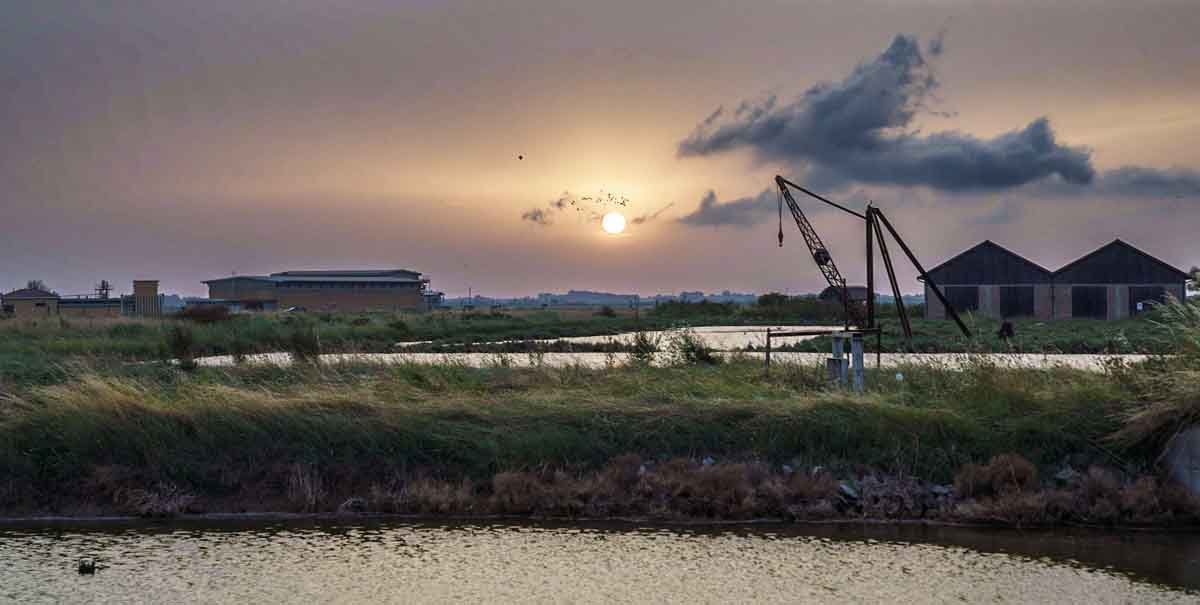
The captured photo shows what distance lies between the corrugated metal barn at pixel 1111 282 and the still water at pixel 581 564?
63.7 metres

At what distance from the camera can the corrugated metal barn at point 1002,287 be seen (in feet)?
232

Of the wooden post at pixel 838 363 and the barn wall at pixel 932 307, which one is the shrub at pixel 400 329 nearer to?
the barn wall at pixel 932 307

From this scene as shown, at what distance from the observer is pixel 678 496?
45.9 feet

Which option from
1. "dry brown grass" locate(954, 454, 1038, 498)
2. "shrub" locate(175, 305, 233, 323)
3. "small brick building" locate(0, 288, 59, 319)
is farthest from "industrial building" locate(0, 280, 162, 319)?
"dry brown grass" locate(954, 454, 1038, 498)

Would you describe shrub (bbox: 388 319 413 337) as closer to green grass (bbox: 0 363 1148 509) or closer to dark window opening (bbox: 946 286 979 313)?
green grass (bbox: 0 363 1148 509)

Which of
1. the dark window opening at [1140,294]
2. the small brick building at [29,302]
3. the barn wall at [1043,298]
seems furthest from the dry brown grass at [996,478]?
the small brick building at [29,302]

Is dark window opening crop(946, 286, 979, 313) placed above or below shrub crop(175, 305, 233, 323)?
above

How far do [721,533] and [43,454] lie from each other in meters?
9.97

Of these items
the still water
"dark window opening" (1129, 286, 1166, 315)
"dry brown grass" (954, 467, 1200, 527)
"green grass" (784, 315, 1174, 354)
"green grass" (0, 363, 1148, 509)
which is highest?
"dark window opening" (1129, 286, 1166, 315)

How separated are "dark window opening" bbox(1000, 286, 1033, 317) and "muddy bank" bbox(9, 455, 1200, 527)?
60639 millimetres

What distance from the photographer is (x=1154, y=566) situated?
451 inches

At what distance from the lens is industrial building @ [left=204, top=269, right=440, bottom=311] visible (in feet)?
395

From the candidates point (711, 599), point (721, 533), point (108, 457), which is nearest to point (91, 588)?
point (108, 457)

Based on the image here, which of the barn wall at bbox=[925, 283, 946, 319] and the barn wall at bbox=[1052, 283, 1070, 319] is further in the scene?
the barn wall at bbox=[925, 283, 946, 319]
